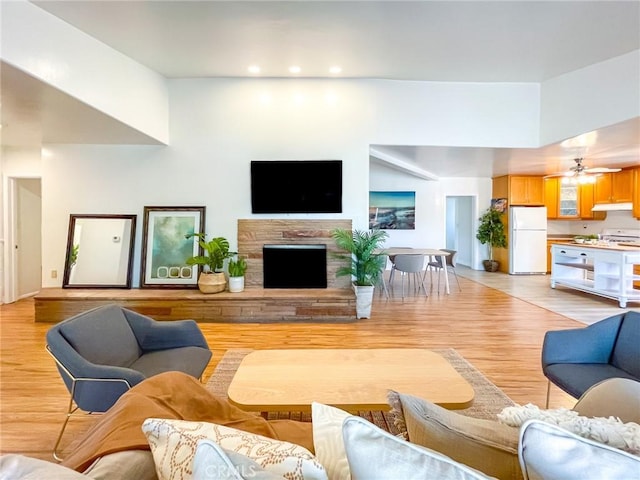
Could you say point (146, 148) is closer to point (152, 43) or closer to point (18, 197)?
point (152, 43)

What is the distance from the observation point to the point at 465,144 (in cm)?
504

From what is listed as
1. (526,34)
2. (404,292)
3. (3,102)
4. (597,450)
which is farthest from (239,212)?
(597,450)

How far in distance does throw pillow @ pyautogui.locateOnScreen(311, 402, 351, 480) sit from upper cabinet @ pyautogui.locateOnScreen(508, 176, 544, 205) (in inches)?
332

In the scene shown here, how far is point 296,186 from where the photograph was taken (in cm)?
491

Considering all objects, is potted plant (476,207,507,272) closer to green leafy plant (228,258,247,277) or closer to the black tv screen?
the black tv screen

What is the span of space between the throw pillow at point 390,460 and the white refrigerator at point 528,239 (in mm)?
8427

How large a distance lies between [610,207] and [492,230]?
7.35 ft

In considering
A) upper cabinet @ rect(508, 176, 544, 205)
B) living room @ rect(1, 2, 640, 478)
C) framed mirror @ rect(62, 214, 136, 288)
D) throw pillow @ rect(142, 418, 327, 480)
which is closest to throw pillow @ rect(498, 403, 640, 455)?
throw pillow @ rect(142, 418, 327, 480)

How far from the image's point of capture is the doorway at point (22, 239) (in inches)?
219

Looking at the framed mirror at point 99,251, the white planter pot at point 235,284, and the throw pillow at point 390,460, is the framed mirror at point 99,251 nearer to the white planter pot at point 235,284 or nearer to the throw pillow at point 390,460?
the white planter pot at point 235,284

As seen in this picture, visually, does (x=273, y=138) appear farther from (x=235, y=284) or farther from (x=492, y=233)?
(x=492, y=233)

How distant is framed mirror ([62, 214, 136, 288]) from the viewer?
4840 mm

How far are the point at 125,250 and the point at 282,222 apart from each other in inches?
88.1

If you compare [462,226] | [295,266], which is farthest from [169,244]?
[462,226]
